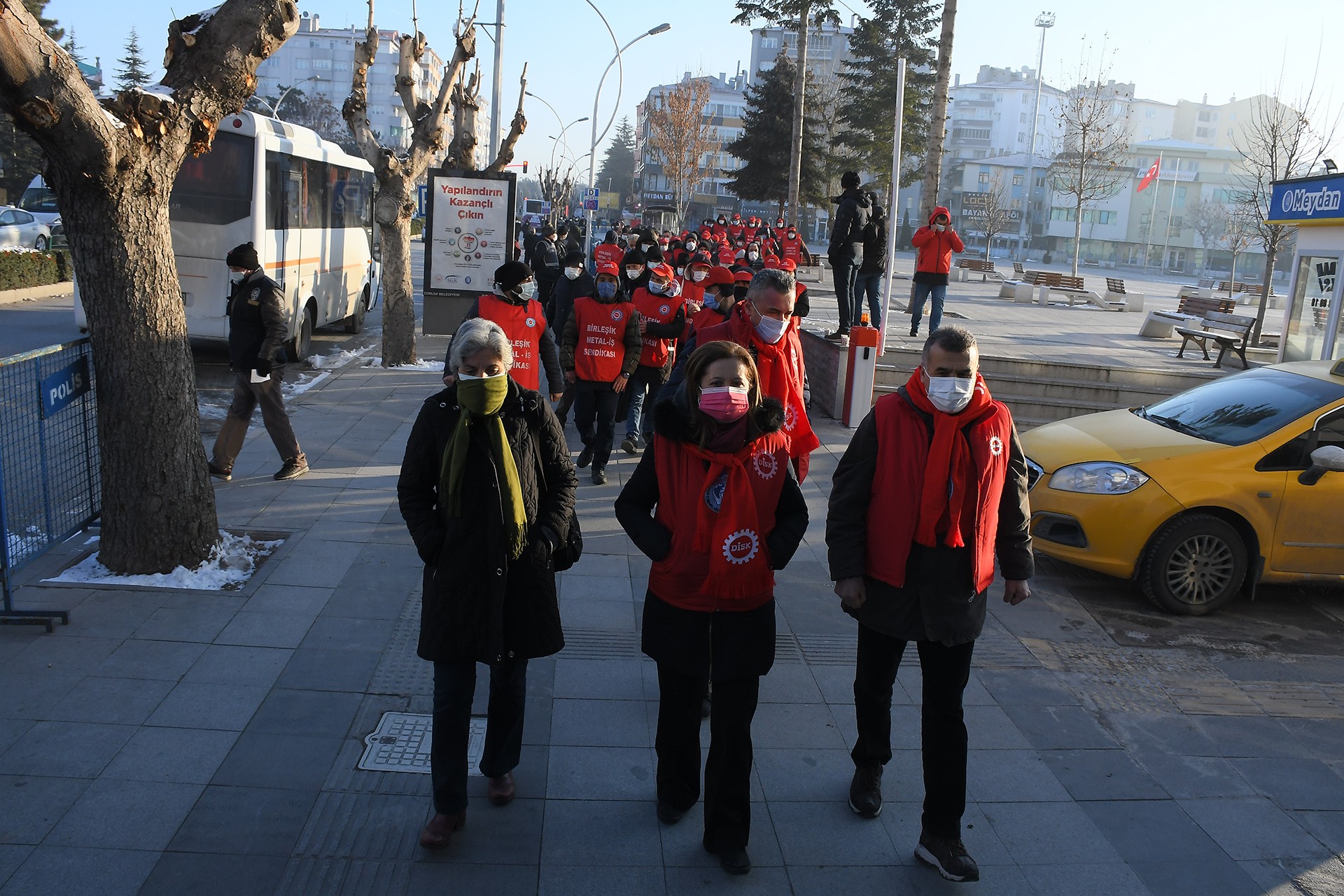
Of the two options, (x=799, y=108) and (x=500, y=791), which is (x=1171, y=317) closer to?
(x=799, y=108)

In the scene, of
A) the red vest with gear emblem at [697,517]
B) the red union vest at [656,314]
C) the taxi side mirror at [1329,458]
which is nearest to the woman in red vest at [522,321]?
the red union vest at [656,314]

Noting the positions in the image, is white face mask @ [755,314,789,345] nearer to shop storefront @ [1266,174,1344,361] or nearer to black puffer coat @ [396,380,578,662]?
black puffer coat @ [396,380,578,662]

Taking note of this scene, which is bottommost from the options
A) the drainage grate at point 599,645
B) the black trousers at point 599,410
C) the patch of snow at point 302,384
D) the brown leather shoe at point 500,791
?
the drainage grate at point 599,645

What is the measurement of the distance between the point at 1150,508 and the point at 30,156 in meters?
52.5

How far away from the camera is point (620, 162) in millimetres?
135125

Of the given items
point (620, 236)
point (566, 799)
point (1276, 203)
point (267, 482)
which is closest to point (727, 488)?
point (566, 799)

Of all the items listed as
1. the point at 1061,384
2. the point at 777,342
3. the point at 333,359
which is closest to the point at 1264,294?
the point at 1061,384

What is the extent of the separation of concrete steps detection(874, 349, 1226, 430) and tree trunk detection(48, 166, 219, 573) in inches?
335

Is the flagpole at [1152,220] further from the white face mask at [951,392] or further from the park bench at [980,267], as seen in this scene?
the white face mask at [951,392]

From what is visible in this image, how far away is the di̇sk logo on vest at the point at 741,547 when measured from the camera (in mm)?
3537

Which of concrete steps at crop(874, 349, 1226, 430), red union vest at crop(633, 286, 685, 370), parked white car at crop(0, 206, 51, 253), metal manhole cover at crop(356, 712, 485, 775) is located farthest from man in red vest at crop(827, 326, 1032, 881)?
parked white car at crop(0, 206, 51, 253)

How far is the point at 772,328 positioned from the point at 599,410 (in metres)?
3.63

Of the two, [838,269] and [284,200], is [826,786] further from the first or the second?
[284,200]

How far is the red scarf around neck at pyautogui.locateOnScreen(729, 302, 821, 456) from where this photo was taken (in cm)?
560
